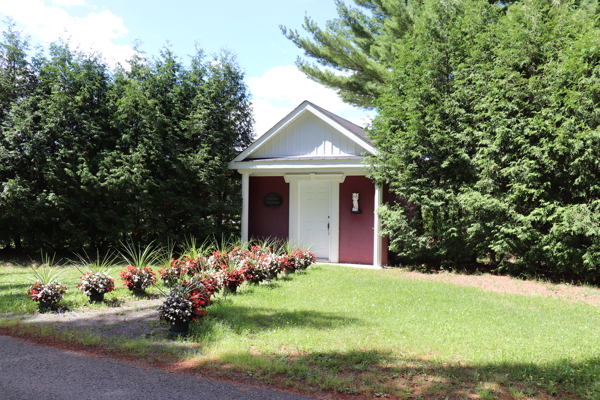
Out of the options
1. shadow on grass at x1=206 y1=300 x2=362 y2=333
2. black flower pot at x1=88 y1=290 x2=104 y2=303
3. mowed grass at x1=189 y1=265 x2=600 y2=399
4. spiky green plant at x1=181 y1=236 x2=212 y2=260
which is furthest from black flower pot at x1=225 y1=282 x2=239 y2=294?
black flower pot at x1=88 y1=290 x2=104 y2=303

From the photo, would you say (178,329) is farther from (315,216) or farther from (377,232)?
(315,216)

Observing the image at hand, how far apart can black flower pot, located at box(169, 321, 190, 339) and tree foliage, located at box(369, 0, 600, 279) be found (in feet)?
21.2

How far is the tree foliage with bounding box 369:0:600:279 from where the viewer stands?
827cm

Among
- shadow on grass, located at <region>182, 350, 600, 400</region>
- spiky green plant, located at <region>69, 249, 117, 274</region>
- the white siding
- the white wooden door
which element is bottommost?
shadow on grass, located at <region>182, 350, 600, 400</region>

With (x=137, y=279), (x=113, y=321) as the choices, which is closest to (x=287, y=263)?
(x=137, y=279)

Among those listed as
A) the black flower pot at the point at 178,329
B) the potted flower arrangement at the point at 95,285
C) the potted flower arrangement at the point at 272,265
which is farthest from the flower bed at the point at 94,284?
the potted flower arrangement at the point at 272,265

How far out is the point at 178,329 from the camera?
4.97 meters

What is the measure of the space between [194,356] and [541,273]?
826cm

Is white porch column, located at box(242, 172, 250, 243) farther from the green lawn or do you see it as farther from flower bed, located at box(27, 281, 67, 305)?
flower bed, located at box(27, 281, 67, 305)

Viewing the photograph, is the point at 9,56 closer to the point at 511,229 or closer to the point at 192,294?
the point at 192,294

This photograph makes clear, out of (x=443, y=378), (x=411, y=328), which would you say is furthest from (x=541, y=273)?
(x=443, y=378)

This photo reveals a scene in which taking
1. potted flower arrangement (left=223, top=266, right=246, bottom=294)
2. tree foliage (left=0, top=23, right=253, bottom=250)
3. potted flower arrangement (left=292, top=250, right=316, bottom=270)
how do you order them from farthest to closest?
tree foliage (left=0, top=23, right=253, bottom=250)
potted flower arrangement (left=292, top=250, right=316, bottom=270)
potted flower arrangement (left=223, top=266, right=246, bottom=294)

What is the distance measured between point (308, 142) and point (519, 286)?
6.15m

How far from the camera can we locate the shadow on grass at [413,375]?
3.54 meters
